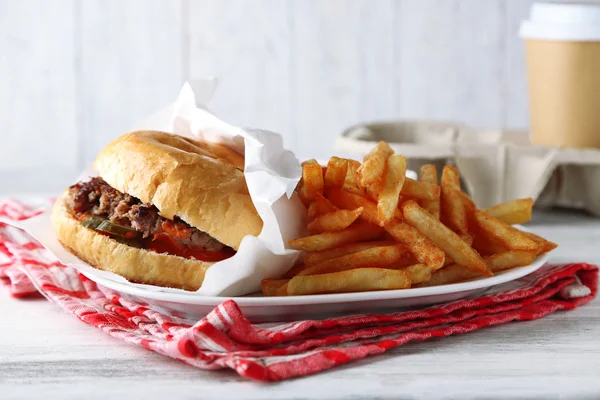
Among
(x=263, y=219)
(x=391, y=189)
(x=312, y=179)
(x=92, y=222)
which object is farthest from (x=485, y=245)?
(x=92, y=222)

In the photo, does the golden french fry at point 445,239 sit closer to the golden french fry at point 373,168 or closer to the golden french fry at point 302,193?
the golden french fry at point 373,168

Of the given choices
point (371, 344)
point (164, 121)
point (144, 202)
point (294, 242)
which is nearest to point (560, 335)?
point (371, 344)

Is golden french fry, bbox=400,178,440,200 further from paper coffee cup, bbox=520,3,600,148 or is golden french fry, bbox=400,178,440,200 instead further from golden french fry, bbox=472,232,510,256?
paper coffee cup, bbox=520,3,600,148

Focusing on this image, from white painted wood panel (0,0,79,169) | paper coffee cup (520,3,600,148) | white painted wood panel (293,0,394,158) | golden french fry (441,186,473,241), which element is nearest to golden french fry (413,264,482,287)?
golden french fry (441,186,473,241)

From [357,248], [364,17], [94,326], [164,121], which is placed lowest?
[94,326]

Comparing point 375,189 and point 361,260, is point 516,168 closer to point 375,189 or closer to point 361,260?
point 375,189

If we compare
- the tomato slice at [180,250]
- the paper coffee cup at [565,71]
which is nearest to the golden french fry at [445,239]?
the tomato slice at [180,250]

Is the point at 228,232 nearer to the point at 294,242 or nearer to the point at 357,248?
the point at 294,242
